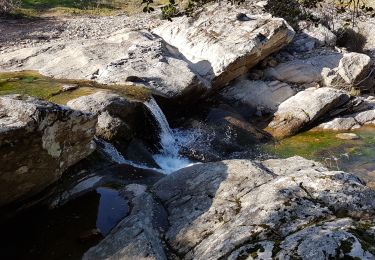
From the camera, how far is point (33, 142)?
6.56m

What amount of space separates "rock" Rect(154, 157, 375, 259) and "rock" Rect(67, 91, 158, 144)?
3.43m

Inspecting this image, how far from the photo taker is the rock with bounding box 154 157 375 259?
5.27 m

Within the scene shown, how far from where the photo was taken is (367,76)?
18141 millimetres

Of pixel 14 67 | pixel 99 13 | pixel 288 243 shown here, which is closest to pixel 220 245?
pixel 288 243

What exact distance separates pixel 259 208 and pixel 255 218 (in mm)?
249

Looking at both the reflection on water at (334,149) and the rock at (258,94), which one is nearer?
the reflection on water at (334,149)

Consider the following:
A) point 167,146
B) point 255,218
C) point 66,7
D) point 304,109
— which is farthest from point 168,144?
point 66,7

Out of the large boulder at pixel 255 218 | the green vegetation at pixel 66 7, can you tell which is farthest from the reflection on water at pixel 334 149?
the green vegetation at pixel 66 7

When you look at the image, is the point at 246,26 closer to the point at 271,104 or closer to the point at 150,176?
the point at 271,104

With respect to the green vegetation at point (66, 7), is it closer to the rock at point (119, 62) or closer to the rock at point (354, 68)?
the rock at point (119, 62)

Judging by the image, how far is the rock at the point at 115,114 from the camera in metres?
10.7

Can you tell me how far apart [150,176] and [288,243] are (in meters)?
4.54

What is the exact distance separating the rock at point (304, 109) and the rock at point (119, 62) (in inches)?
118

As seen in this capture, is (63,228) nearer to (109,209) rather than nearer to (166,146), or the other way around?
(109,209)
